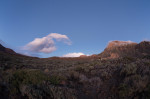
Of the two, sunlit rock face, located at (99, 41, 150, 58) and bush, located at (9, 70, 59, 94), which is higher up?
sunlit rock face, located at (99, 41, 150, 58)

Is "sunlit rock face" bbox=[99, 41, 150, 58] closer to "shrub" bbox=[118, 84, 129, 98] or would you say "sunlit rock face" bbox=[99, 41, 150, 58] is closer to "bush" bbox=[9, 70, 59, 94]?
"shrub" bbox=[118, 84, 129, 98]

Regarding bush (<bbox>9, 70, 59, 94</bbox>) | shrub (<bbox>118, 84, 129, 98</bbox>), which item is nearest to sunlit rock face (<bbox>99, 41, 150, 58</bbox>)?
shrub (<bbox>118, 84, 129, 98</bbox>)

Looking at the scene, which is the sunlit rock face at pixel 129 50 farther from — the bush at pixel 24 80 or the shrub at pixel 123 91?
the bush at pixel 24 80

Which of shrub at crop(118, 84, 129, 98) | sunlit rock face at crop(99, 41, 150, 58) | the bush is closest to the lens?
shrub at crop(118, 84, 129, 98)

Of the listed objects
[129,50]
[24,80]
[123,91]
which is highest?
[129,50]

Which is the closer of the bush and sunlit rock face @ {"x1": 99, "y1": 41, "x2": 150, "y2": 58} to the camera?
the bush

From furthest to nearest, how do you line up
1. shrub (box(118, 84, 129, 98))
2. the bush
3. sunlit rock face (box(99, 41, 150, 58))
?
sunlit rock face (box(99, 41, 150, 58))
the bush
shrub (box(118, 84, 129, 98))

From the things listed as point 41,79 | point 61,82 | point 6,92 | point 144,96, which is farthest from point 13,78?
point 144,96

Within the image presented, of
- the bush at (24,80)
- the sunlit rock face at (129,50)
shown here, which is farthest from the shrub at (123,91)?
the sunlit rock face at (129,50)

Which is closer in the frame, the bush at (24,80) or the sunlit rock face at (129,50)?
the bush at (24,80)

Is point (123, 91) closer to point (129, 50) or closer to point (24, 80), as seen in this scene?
point (24, 80)

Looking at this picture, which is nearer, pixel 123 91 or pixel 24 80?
pixel 123 91

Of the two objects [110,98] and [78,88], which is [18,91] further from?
[110,98]

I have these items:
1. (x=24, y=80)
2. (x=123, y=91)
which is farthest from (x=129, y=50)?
(x=24, y=80)
